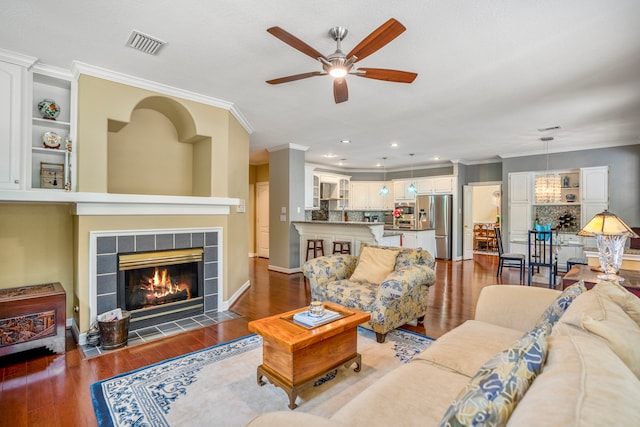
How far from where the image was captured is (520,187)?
7.21m

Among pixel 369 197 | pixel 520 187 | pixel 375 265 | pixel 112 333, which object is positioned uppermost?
pixel 520 187

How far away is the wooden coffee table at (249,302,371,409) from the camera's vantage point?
2.09 meters

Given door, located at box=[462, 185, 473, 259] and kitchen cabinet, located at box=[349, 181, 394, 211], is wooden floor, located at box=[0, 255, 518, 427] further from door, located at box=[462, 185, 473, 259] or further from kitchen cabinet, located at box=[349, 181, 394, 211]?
kitchen cabinet, located at box=[349, 181, 394, 211]

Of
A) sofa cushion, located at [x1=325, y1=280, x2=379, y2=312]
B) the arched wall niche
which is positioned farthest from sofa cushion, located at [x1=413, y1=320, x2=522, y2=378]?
the arched wall niche

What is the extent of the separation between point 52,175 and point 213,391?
2.72 meters

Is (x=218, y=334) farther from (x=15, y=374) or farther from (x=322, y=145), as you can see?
(x=322, y=145)

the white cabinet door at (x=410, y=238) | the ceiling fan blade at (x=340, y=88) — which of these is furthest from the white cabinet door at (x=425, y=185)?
the ceiling fan blade at (x=340, y=88)

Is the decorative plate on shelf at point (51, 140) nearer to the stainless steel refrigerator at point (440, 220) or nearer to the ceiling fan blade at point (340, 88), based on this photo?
the ceiling fan blade at point (340, 88)

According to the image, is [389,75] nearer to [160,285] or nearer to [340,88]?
[340,88]

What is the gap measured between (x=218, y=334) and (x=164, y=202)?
5.07ft

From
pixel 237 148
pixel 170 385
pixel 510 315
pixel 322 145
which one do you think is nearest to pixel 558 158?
pixel 322 145

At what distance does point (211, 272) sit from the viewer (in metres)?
4.02

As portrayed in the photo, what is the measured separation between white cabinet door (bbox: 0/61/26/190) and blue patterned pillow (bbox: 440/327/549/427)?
383cm

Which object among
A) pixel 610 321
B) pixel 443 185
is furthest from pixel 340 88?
pixel 443 185
